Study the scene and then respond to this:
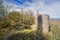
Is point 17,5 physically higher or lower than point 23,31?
higher

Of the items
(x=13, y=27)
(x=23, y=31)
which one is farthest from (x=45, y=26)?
(x=13, y=27)

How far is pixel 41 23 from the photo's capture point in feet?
5.09

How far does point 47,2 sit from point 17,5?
0.32 meters

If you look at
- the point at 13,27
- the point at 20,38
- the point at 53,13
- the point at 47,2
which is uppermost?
the point at 47,2

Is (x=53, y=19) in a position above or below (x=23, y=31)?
above

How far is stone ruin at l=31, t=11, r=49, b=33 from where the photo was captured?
154 centimetres

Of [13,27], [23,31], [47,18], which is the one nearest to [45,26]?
[47,18]

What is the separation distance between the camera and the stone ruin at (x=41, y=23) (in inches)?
60.6

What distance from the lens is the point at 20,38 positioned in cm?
157

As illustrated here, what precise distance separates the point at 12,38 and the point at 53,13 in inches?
19.7

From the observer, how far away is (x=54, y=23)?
153 cm

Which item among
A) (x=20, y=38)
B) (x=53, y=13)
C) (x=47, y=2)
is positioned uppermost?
(x=47, y=2)

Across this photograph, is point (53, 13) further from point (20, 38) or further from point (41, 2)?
point (20, 38)

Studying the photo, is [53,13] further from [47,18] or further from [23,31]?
[23,31]
